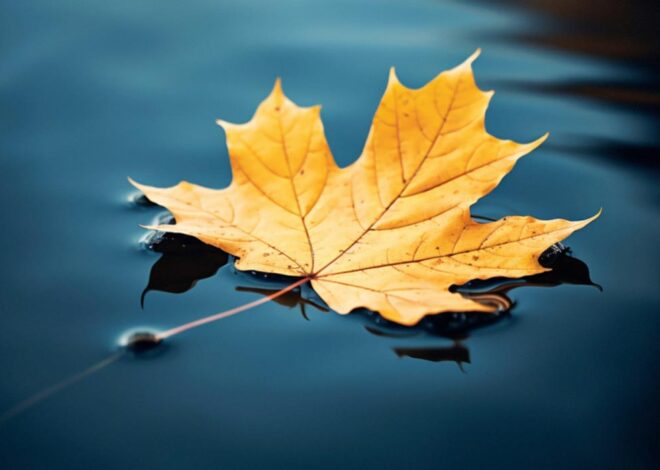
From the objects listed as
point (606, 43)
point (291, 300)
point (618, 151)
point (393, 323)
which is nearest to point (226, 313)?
point (291, 300)

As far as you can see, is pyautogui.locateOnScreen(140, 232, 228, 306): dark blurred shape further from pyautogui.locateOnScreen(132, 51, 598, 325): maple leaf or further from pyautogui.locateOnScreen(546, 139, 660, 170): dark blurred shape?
pyautogui.locateOnScreen(546, 139, 660, 170): dark blurred shape

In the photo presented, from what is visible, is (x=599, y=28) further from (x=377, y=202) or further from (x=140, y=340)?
(x=140, y=340)

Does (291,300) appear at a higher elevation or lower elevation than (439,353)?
higher

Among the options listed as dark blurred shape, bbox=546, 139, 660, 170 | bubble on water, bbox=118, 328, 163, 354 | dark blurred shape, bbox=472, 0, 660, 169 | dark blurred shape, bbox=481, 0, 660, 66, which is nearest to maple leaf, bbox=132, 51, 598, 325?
bubble on water, bbox=118, 328, 163, 354

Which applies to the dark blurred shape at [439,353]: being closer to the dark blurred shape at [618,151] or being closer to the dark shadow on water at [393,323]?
the dark shadow on water at [393,323]

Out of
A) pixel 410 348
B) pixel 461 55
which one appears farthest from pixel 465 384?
pixel 461 55

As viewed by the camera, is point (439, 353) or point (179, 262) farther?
point (179, 262)
